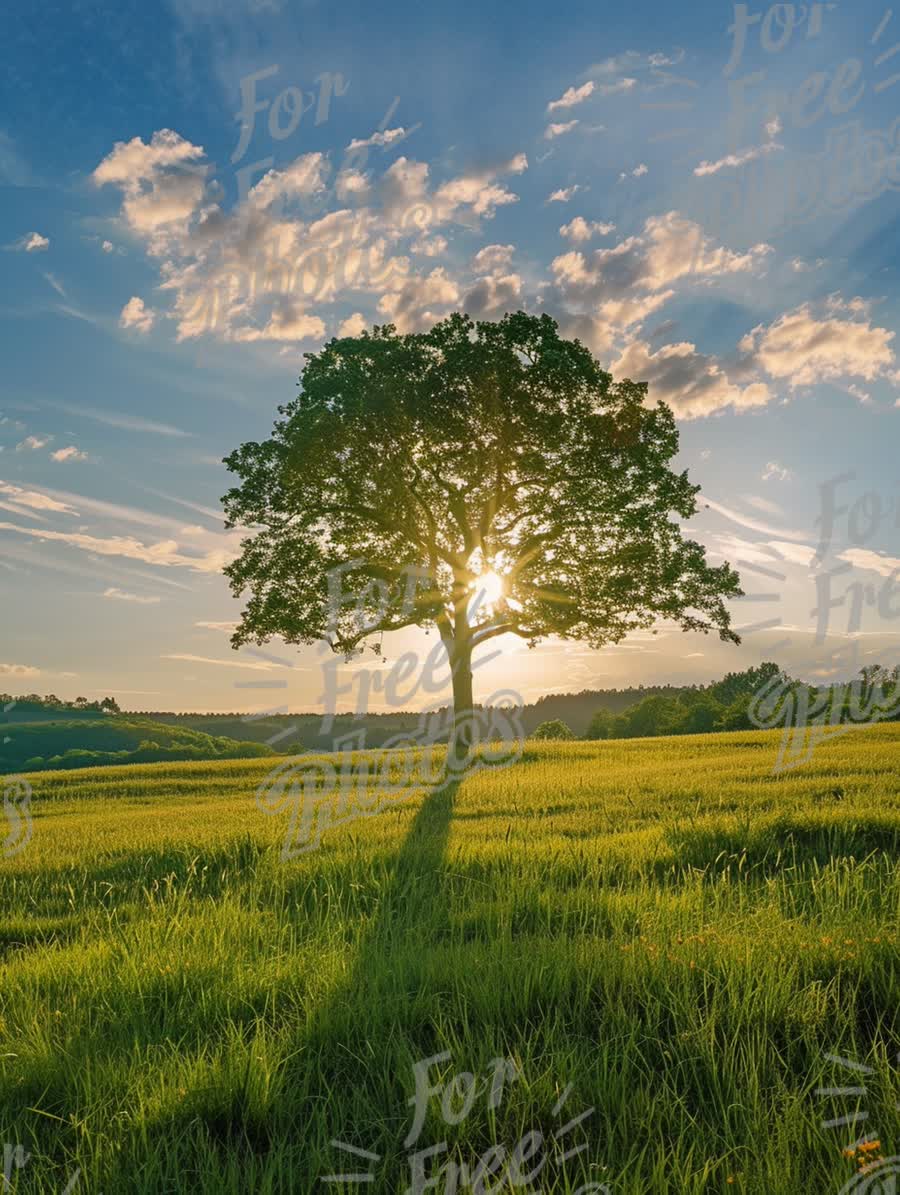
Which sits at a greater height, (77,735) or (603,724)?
(77,735)

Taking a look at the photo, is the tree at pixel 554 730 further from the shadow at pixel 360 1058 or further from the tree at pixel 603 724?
the shadow at pixel 360 1058

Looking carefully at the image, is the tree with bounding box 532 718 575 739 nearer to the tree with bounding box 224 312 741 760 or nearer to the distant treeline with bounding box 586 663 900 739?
the distant treeline with bounding box 586 663 900 739

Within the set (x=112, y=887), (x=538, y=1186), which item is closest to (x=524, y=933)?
(x=538, y=1186)

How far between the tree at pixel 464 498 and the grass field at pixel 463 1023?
16.5 m

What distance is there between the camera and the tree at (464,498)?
22.9m

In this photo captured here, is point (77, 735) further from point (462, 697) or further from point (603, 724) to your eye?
point (462, 697)

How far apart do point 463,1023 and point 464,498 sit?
2159 cm

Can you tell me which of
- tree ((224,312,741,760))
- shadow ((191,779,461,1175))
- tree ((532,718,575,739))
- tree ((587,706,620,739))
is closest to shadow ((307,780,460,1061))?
shadow ((191,779,461,1175))

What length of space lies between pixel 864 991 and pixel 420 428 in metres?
20.6

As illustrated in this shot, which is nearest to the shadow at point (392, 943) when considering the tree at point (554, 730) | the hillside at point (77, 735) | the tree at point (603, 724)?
the tree at point (554, 730)

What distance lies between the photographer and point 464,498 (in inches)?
966

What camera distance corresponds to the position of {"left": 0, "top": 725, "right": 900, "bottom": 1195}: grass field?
2762 mm

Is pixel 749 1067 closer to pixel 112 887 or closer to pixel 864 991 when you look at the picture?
pixel 864 991

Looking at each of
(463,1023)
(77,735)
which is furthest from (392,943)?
(77,735)
